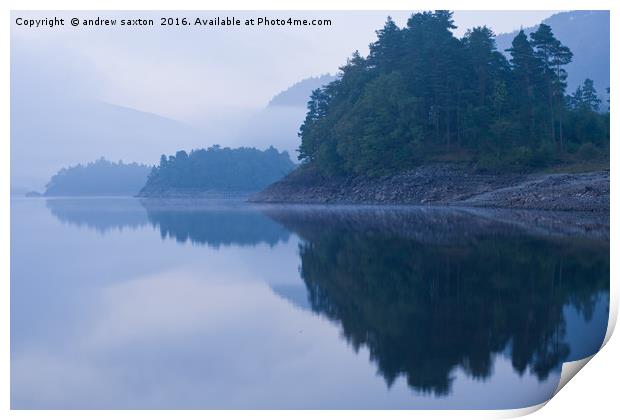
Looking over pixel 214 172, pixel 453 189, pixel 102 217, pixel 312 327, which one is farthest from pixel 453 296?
pixel 214 172

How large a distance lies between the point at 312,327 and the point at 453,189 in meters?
47.7

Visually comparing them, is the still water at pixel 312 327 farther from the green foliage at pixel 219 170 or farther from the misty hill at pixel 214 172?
the green foliage at pixel 219 170

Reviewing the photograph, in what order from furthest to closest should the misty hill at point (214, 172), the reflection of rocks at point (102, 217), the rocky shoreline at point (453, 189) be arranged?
the misty hill at point (214, 172) < the reflection of rocks at point (102, 217) < the rocky shoreline at point (453, 189)

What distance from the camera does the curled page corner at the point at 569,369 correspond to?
370 inches

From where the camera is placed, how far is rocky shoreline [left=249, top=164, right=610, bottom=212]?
4009cm

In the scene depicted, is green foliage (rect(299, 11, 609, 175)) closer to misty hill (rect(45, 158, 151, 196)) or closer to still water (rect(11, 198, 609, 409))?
still water (rect(11, 198, 609, 409))

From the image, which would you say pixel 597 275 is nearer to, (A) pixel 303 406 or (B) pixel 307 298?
(B) pixel 307 298

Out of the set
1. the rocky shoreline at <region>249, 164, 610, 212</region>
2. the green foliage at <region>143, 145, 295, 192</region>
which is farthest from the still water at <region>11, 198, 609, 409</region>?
the green foliage at <region>143, 145, 295, 192</region>

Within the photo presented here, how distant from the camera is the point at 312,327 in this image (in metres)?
11.8

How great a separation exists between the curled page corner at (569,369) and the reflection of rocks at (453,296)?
14cm

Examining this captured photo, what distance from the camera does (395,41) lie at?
3204 inches

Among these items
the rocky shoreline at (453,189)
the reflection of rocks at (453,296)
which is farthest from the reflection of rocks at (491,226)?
the rocky shoreline at (453,189)

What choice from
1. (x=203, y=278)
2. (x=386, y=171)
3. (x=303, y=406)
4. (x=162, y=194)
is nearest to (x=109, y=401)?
(x=303, y=406)

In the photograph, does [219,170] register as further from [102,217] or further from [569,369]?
[569,369]
